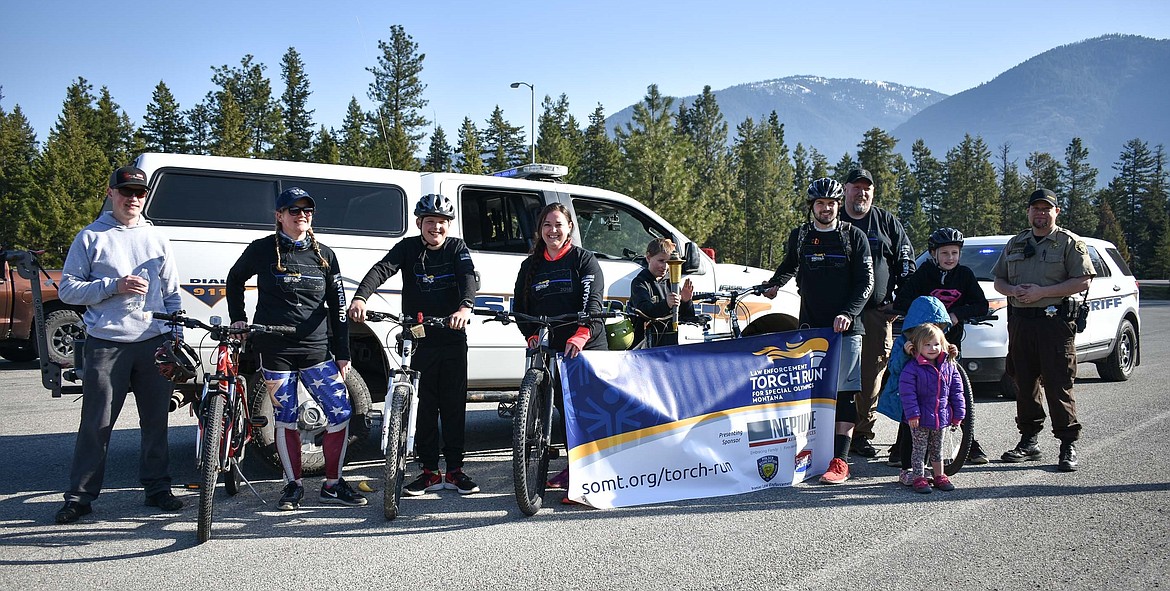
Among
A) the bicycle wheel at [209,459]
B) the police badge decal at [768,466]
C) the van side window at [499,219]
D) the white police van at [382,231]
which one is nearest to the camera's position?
the bicycle wheel at [209,459]

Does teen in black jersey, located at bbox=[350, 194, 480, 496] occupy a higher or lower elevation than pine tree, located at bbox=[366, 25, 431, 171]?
lower

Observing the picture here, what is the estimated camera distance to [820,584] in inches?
162

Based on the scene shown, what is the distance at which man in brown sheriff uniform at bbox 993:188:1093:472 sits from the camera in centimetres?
646

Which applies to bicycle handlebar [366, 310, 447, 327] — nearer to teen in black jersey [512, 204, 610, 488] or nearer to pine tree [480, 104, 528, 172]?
teen in black jersey [512, 204, 610, 488]

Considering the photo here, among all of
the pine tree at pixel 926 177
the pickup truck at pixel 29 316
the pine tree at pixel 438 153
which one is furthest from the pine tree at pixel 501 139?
the pickup truck at pixel 29 316

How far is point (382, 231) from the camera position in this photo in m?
7.00

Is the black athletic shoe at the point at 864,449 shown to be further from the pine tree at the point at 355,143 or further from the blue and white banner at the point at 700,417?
the pine tree at the point at 355,143

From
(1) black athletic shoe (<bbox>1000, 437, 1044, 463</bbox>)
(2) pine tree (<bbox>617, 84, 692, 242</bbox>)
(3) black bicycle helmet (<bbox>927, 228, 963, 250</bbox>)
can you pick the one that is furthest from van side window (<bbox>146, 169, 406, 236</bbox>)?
(2) pine tree (<bbox>617, 84, 692, 242</bbox>)

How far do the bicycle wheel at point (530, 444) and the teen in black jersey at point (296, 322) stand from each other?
1165mm

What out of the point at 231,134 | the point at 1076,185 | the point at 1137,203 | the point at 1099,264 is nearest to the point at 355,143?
the point at 231,134

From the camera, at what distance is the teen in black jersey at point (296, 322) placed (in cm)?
538

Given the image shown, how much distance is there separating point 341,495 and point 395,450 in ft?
2.48

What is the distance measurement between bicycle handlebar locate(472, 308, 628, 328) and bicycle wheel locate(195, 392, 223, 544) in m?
1.60

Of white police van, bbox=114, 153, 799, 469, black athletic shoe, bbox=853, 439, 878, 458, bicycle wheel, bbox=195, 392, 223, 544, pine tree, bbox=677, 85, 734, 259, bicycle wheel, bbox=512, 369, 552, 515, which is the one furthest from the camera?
pine tree, bbox=677, 85, 734, 259
